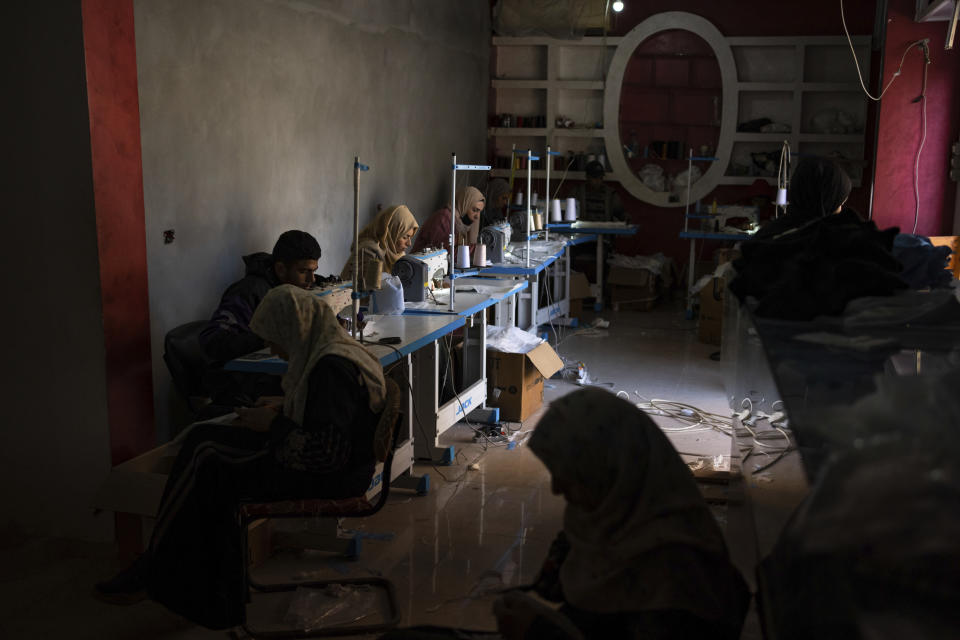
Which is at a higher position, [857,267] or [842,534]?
[857,267]

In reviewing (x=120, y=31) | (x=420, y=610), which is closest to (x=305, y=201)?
(x=120, y=31)

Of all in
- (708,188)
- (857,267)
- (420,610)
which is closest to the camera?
(857,267)

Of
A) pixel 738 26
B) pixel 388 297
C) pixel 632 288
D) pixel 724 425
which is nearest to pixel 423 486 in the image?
pixel 388 297

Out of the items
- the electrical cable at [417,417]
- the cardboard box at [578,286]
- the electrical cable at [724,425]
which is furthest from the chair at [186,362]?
the cardboard box at [578,286]

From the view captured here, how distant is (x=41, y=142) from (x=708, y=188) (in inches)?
304

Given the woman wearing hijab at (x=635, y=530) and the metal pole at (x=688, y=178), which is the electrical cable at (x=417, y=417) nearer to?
the woman wearing hijab at (x=635, y=530)

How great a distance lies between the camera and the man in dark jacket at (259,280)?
11.6ft

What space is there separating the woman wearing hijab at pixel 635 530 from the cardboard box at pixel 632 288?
292 inches

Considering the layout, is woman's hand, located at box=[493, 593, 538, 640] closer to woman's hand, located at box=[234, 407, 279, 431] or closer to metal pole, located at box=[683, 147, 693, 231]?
woman's hand, located at box=[234, 407, 279, 431]

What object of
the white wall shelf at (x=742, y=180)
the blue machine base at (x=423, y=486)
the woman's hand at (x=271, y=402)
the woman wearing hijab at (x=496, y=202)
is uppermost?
the white wall shelf at (x=742, y=180)

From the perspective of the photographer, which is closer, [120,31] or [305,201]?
[120,31]

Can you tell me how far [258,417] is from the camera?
2709mm

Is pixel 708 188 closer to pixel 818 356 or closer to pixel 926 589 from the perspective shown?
pixel 818 356

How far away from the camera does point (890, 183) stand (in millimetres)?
7031
